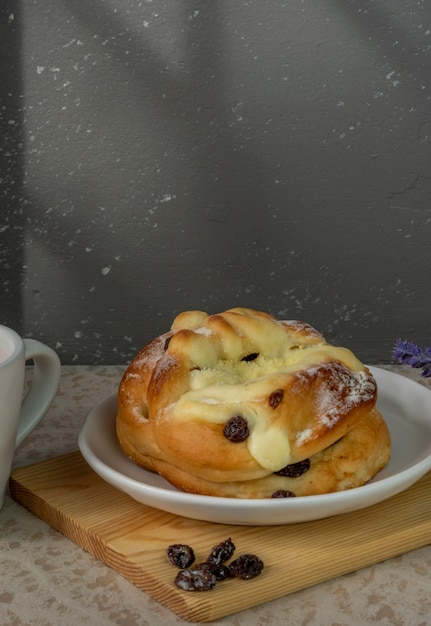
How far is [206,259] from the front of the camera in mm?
1423

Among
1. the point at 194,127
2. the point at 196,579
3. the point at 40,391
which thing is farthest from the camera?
the point at 194,127

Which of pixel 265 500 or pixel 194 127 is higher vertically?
pixel 194 127

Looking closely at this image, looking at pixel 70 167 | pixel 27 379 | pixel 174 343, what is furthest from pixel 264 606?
pixel 70 167

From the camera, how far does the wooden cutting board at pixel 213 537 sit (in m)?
0.72

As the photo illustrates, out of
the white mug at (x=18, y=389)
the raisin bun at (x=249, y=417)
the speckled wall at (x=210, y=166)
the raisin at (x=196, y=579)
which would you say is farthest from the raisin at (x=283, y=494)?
the speckled wall at (x=210, y=166)

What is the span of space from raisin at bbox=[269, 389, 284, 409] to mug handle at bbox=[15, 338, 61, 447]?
9.1 inches

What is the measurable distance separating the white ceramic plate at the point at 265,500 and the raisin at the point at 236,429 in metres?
0.05

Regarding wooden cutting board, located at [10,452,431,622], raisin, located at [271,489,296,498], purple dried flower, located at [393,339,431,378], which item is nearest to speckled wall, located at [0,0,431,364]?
purple dried flower, located at [393,339,431,378]

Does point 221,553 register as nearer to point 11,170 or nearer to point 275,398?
point 275,398

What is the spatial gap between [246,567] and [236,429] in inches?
4.8

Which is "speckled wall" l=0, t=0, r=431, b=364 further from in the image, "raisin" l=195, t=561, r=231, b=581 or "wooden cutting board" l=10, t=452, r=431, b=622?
"raisin" l=195, t=561, r=231, b=581

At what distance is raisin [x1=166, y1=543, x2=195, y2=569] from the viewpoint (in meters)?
0.75

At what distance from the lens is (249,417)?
807mm

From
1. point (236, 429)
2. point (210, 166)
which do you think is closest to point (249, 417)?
point (236, 429)
